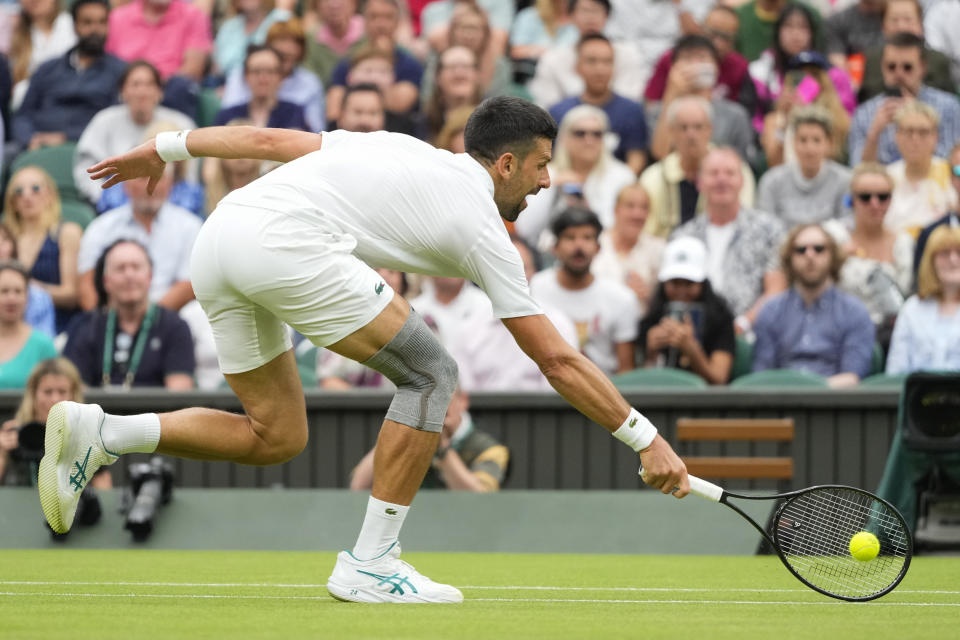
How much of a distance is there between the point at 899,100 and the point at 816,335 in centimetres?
270

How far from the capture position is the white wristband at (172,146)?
5578mm

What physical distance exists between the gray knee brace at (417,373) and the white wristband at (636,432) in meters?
0.59

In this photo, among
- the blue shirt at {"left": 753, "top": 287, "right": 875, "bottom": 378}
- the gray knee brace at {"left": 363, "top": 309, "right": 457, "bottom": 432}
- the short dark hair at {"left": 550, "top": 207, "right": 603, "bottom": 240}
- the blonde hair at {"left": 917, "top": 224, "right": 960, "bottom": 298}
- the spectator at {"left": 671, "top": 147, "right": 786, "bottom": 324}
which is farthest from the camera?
the spectator at {"left": 671, "top": 147, "right": 786, "bottom": 324}

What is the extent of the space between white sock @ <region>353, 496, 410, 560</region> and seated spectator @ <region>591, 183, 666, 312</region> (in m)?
6.03

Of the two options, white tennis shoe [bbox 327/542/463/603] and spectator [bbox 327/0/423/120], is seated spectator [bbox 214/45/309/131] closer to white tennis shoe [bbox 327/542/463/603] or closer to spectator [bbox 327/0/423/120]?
spectator [bbox 327/0/423/120]

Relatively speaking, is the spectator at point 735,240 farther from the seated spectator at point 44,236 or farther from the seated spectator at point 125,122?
the seated spectator at point 44,236

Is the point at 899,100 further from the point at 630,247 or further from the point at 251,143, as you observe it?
the point at 251,143

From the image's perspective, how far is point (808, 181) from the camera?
11.5m

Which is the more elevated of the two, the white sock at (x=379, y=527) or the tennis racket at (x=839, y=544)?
the white sock at (x=379, y=527)

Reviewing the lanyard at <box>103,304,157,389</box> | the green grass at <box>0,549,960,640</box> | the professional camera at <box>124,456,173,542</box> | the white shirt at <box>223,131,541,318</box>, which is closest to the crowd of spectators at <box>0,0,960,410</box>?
the lanyard at <box>103,304,157,389</box>

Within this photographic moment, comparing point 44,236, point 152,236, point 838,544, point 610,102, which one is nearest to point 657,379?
point 610,102

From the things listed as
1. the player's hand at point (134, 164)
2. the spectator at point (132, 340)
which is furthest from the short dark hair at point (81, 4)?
the player's hand at point (134, 164)

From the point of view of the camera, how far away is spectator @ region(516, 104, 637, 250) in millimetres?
11859

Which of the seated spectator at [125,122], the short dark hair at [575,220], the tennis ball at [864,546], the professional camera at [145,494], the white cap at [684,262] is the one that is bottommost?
the professional camera at [145,494]
